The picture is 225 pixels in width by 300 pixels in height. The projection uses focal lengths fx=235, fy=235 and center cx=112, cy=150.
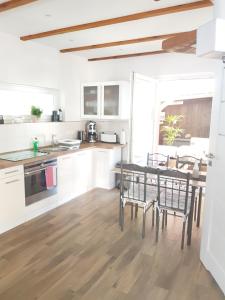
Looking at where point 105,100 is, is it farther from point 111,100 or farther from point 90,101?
point 90,101

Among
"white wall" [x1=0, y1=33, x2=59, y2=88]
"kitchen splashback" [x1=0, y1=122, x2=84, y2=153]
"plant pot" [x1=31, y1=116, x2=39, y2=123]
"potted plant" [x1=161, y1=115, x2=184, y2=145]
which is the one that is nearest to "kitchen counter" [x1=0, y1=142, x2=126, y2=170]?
"kitchen splashback" [x1=0, y1=122, x2=84, y2=153]

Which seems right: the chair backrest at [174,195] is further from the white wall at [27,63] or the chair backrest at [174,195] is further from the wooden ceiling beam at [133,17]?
the white wall at [27,63]

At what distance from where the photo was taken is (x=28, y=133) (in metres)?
3.88

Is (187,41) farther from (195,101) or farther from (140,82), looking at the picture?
(195,101)

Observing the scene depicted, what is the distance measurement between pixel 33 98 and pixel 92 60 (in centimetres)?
158

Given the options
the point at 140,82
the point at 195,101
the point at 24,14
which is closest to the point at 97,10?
the point at 24,14

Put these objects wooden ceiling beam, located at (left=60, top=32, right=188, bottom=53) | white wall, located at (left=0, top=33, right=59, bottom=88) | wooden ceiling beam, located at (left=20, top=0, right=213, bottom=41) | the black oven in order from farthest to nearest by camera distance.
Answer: white wall, located at (left=0, top=33, right=59, bottom=88), wooden ceiling beam, located at (left=60, top=32, right=188, bottom=53), the black oven, wooden ceiling beam, located at (left=20, top=0, right=213, bottom=41)

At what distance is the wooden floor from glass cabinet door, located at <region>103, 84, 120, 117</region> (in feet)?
7.06

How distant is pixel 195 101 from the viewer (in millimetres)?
4949

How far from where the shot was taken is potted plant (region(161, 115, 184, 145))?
5.14 meters

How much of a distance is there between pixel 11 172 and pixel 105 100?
2.45 meters

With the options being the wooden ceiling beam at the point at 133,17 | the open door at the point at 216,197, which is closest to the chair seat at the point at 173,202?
the open door at the point at 216,197

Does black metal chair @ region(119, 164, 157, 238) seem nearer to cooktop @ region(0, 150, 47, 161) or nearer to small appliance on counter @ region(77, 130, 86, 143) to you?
cooktop @ region(0, 150, 47, 161)

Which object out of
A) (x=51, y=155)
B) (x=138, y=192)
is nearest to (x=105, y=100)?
(x=51, y=155)
